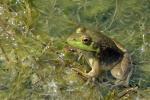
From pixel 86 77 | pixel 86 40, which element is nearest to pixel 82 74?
pixel 86 77

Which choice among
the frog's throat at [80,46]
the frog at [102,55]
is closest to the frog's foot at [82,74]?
the frog at [102,55]

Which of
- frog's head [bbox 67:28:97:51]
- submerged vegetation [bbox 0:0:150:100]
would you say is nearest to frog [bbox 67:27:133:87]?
frog's head [bbox 67:28:97:51]

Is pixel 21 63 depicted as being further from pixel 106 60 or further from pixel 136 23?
pixel 136 23

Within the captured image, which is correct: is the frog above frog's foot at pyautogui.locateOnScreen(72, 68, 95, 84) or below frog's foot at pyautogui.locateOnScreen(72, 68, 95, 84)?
above

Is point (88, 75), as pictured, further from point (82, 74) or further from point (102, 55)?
point (102, 55)

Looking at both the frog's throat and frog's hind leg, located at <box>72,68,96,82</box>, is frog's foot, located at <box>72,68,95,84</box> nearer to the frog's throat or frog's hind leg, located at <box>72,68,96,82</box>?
frog's hind leg, located at <box>72,68,96,82</box>
